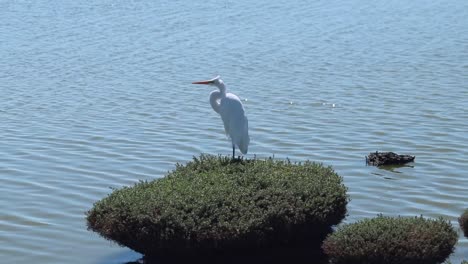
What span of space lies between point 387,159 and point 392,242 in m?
4.96

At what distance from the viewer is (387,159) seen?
1380cm

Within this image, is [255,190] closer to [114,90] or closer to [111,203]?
[111,203]

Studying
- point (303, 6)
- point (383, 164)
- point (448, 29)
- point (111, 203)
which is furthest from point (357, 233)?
point (303, 6)

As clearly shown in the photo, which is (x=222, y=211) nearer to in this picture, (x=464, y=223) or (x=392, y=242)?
(x=392, y=242)

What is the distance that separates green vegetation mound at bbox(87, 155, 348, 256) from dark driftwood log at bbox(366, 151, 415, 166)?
11.5 feet

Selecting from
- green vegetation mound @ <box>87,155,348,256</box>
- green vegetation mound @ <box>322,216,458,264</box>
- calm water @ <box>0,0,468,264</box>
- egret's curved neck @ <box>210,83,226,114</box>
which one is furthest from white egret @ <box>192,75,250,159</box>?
green vegetation mound @ <box>322,216,458,264</box>

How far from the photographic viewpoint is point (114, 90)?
2059 centimetres

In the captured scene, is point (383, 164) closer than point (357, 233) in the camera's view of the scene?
No

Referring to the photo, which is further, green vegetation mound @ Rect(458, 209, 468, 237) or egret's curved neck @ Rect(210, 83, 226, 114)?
egret's curved neck @ Rect(210, 83, 226, 114)

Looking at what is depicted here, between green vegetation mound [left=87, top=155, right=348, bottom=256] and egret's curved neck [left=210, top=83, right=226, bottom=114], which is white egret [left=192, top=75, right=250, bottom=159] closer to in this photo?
egret's curved neck [left=210, top=83, right=226, bottom=114]

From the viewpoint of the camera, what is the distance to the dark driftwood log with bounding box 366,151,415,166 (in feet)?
45.2

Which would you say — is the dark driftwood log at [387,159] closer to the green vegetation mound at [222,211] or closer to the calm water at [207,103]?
the calm water at [207,103]

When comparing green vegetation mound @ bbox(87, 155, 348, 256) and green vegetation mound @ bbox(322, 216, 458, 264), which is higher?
green vegetation mound @ bbox(87, 155, 348, 256)

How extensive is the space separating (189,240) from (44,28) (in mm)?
22836
